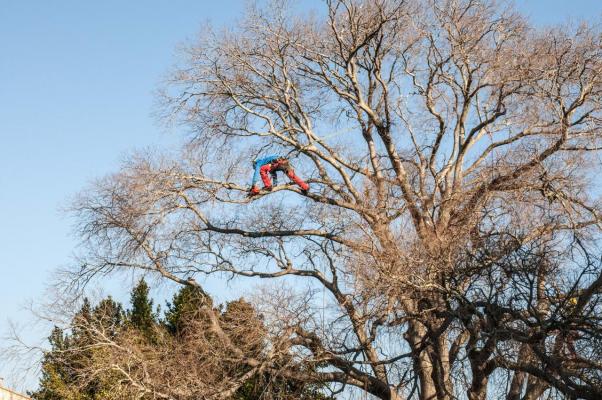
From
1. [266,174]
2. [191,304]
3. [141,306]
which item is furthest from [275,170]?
[141,306]

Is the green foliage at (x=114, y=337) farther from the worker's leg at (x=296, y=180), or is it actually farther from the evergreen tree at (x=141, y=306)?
the evergreen tree at (x=141, y=306)

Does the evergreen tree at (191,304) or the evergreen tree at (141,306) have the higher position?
the evergreen tree at (141,306)

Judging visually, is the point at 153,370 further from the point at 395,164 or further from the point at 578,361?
the point at 578,361

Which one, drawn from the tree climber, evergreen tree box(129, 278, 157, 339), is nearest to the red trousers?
the tree climber

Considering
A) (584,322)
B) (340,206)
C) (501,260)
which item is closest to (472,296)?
(501,260)

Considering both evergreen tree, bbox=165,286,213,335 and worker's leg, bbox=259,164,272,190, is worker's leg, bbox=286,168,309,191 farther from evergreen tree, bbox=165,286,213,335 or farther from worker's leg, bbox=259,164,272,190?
evergreen tree, bbox=165,286,213,335

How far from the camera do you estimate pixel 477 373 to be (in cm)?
1548

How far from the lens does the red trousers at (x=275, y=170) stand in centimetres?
2092

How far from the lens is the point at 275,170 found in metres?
21.1

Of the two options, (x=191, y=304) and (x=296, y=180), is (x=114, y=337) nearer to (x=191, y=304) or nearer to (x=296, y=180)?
(x=191, y=304)

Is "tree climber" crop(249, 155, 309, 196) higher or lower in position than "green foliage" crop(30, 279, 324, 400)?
higher

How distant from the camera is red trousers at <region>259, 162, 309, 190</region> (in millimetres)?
20922

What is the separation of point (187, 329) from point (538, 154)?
690 centimetres

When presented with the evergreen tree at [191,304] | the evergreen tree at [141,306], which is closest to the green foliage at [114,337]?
the evergreen tree at [191,304]
